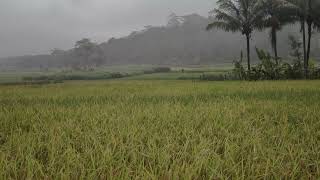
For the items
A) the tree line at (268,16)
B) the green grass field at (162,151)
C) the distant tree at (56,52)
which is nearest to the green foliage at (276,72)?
the tree line at (268,16)

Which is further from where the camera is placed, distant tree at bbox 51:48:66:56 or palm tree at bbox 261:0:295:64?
distant tree at bbox 51:48:66:56

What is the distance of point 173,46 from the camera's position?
167500 millimetres

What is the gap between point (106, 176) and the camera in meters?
2.86

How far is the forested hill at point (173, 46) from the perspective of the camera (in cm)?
14662

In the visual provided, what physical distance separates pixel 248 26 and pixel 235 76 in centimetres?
335

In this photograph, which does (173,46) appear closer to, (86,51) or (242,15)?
(86,51)

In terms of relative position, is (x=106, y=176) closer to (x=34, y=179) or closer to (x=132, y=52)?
(x=34, y=179)

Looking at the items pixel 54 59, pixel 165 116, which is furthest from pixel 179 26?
pixel 165 116

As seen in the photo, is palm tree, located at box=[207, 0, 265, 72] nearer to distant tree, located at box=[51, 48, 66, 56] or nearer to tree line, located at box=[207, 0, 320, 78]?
tree line, located at box=[207, 0, 320, 78]

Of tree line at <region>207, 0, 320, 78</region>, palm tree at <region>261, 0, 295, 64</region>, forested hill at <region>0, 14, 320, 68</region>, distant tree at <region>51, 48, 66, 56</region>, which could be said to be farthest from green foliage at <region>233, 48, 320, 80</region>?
distant tree at <region>51, 48, 66, 56</region>

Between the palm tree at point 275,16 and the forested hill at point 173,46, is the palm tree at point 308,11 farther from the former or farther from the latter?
the forested hill at point 173,46

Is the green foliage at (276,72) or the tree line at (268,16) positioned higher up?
the tree line at (268,16)

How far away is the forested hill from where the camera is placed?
14662 cm

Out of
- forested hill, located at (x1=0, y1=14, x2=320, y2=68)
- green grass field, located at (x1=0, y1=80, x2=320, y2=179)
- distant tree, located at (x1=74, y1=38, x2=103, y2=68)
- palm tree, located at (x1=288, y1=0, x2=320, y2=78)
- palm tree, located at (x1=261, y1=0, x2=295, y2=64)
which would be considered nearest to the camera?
green grass field, located at (x1=0, y1=80, x2=320, y2=179)
